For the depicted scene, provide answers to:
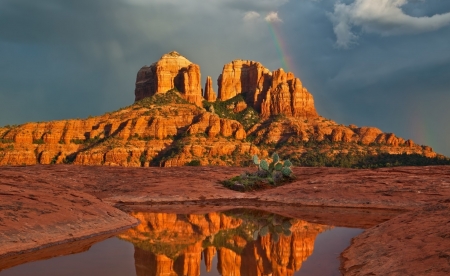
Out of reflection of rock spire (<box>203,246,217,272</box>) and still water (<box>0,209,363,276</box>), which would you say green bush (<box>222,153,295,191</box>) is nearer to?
still water (<box>0,209,363,276</box>)

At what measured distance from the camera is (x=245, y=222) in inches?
782

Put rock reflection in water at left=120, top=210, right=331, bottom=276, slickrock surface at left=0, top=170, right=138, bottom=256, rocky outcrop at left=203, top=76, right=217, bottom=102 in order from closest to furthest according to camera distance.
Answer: rock reflection in water at left=120, top=210, right=331, bottom=276
slickrock surface at left=0, top=170, right=138, bottom=256
rocky outcrop at left=203, top=76, right=217, bottom=102

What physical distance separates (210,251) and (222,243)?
1.21 m

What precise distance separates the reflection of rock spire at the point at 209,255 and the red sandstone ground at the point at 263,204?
3829 mm

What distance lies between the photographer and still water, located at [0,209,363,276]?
1137cm

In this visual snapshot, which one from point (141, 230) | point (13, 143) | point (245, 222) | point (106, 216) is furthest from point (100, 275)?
point (13, 143)

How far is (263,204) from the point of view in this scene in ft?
91.6

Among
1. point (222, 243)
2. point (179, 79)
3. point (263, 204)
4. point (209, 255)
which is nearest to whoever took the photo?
point (209, 255)

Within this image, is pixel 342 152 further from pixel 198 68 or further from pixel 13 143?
pixel 13 143


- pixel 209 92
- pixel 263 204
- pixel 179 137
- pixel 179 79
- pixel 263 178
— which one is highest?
pixel 179 79

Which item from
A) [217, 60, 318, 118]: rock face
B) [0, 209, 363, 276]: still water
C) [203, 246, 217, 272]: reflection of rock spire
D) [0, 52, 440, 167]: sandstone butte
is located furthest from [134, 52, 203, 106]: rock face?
[203, 246, 217, 272]: reflection of rock spire

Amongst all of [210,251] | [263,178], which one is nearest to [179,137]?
[263,178]

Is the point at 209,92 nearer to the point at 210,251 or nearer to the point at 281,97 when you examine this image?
the point at 281,97

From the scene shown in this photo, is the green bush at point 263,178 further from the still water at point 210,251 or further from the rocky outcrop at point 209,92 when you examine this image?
the rocky outcrop at point 209,92
